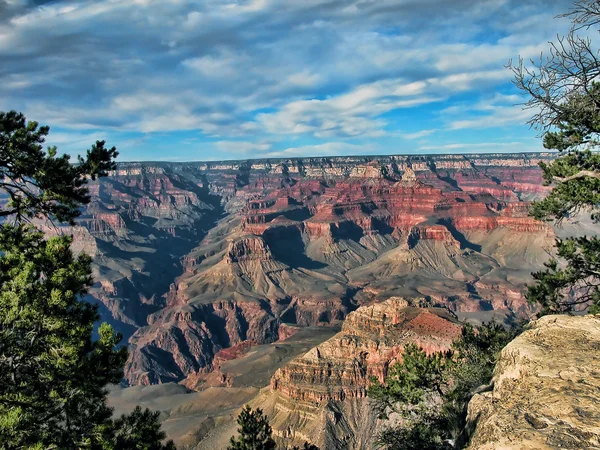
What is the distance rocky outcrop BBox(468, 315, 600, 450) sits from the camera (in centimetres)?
735

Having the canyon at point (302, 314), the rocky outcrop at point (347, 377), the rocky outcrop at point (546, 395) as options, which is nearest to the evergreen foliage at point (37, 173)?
the canyon at point (302, 314)

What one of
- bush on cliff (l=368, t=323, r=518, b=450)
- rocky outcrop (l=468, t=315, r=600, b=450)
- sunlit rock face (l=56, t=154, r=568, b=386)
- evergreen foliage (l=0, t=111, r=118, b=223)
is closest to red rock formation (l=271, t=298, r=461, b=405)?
bush on cliff (l=368, t=323, r=518, b=450)

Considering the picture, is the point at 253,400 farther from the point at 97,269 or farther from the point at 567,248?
the point at 97,269

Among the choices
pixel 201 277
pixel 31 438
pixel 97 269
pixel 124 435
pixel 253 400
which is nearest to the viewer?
pixel 31 438

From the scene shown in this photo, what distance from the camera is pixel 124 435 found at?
1593 centimetres

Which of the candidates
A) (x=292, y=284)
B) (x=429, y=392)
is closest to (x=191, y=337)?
(x=292, y=284)

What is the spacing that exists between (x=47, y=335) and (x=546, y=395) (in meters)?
13.5

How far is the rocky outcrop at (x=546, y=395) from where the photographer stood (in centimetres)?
735

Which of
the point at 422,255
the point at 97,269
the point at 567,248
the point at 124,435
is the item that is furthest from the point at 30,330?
the point at 97,269

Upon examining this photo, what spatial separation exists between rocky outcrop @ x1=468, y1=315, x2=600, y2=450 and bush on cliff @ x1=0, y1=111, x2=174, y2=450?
11.5 m

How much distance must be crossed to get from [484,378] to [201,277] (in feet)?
494

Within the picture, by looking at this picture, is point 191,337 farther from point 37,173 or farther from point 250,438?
point 37,173

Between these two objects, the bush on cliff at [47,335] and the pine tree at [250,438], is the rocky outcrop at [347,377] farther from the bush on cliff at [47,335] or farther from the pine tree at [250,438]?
the bush on cliff at [47,335]

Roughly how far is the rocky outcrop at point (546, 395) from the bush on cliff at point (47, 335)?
11.5m
